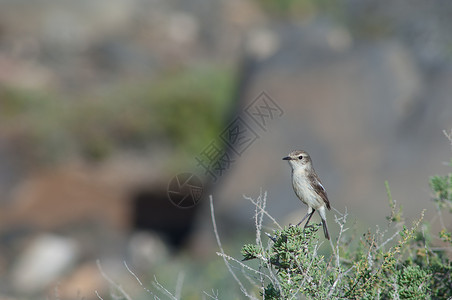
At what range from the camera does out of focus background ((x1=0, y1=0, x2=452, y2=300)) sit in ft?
34.8

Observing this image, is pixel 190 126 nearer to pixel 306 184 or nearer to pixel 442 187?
pixel 306 184

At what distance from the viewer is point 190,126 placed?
1819 cm

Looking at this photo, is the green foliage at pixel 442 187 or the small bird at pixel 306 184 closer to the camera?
the green foliage at pixel 442 187

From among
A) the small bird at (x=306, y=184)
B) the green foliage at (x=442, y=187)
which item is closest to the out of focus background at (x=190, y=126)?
the green foliage at (x=442, y=187)

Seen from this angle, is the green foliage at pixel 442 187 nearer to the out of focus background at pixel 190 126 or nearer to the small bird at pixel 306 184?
the out of focus background at pixel 190 126

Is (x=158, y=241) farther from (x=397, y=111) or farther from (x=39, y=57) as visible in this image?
(x=39, y=57)

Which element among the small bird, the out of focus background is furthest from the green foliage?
the small bird

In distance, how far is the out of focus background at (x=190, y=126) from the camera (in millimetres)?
10594

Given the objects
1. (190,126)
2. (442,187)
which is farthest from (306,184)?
(190,126)

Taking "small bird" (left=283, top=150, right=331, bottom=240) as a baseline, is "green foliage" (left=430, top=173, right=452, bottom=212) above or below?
above

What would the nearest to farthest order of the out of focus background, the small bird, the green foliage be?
the green foliage, the small bird, the out of focus background

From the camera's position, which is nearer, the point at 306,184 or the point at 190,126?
the point at 306,184

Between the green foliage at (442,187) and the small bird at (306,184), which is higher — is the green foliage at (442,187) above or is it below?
above

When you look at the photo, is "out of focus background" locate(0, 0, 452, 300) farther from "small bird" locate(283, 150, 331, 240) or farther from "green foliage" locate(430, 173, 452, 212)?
"small bird" locate(283, 150, 331, 240)
